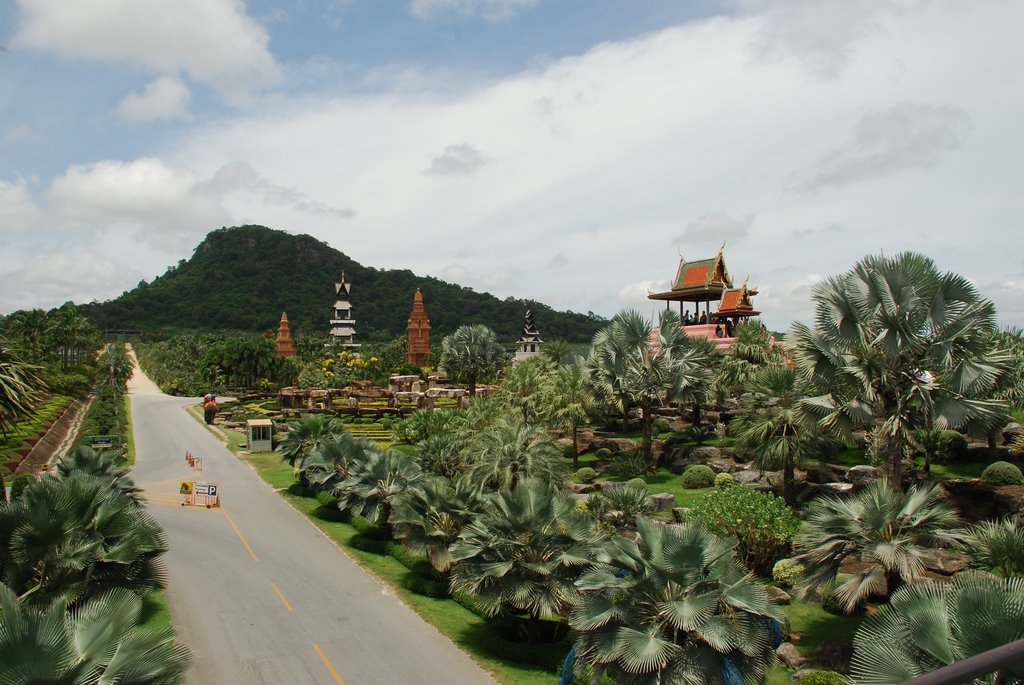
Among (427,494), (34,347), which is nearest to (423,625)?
(427,494)

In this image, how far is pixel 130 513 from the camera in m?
17.3

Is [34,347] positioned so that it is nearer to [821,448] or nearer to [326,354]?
[326,354]

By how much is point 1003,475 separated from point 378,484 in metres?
20.8

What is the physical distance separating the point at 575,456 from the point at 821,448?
12.7 metres

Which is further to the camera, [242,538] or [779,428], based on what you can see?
[242,538]

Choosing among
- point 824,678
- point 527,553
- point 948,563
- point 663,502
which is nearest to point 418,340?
point 663,502

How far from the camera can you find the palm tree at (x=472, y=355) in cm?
5728

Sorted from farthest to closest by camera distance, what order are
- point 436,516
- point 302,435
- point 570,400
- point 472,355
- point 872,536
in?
point 472,355 → point 570,400 → point 302,435 → point 436,516 → point 872,536

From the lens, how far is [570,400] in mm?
34562

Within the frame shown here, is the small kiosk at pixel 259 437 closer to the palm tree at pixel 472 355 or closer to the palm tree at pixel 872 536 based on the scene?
the palm tree at pixel 472 355

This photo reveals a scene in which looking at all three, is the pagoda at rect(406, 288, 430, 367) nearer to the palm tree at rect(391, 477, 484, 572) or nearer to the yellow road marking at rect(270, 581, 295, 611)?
the yellow road marking at rect(270, 581, 295, 611)

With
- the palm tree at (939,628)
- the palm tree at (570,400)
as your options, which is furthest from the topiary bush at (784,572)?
the palm tree at (570,400)

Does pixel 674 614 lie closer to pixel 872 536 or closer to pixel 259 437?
Result: pixel 872 536

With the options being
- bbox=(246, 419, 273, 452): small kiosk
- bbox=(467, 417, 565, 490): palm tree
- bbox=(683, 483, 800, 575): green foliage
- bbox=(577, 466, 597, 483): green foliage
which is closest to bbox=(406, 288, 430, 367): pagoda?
bbox=(246, 419, 273, 452): small kiosk
